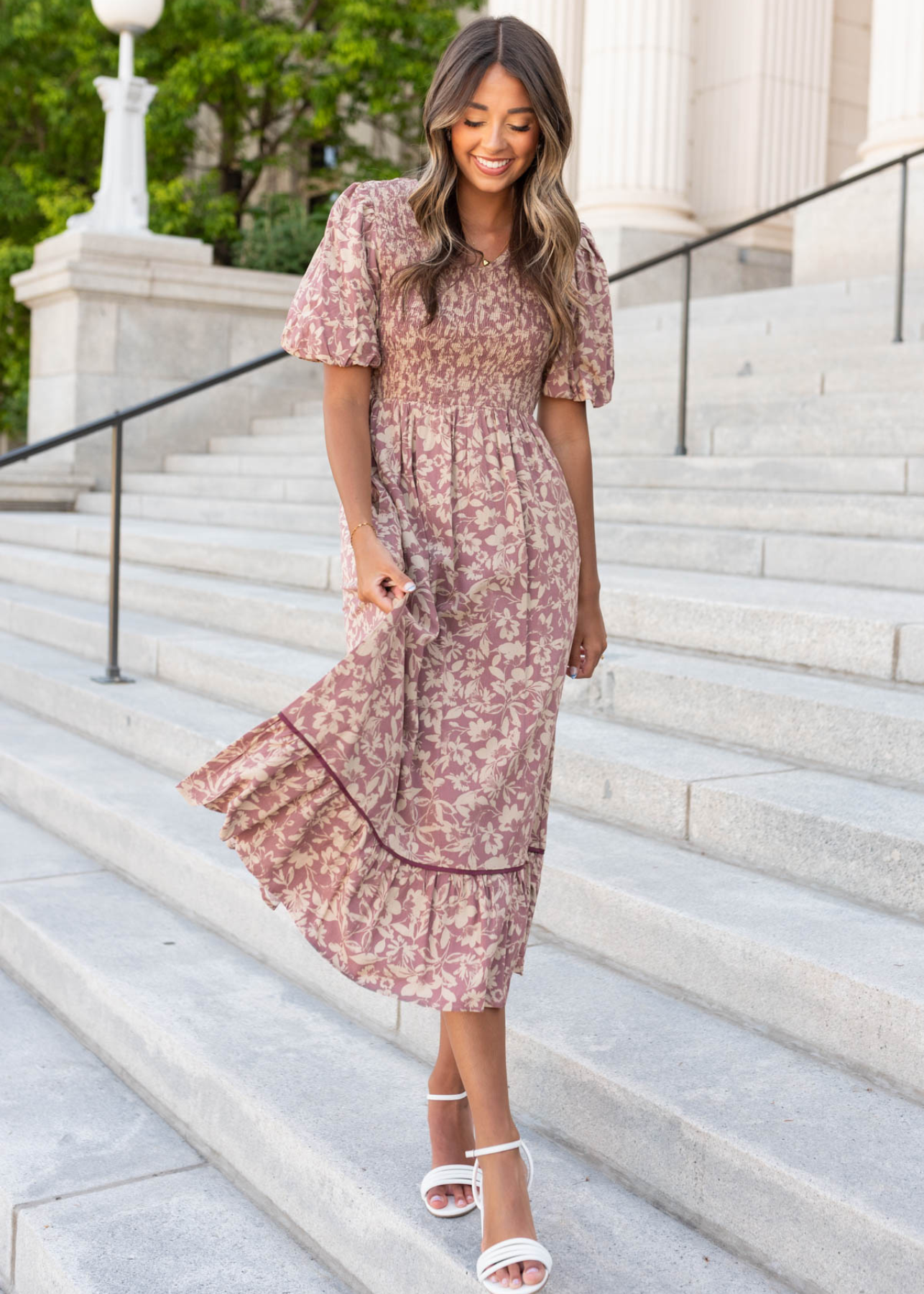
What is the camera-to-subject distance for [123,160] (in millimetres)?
12062

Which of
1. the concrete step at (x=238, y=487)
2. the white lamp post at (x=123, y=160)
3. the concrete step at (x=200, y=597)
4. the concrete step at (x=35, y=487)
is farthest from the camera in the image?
the white lamp post at (x=123, y=160)

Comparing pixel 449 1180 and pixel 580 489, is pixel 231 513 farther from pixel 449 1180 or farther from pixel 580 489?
pixel 449 1180

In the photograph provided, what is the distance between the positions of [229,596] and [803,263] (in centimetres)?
630

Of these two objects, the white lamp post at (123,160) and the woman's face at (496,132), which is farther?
the white lamp post at (123,160)

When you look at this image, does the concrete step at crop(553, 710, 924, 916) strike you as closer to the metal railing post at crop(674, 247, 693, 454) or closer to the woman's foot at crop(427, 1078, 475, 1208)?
the woman's foot at crop(427, 1078, 475, 1208)

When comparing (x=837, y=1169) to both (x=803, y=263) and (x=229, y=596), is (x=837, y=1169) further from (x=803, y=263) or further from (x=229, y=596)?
(x=803, y=263)

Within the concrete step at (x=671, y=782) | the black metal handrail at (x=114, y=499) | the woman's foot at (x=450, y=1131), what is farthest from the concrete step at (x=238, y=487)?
the woman's foot at (x=450, y=1131)

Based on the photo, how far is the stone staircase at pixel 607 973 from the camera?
251 cm

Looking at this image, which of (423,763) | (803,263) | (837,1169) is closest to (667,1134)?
(837,1169)

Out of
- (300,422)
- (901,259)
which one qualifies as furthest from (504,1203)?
(300,422)

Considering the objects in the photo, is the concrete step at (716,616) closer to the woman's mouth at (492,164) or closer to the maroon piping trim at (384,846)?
the maroon piping trim at (384,846)

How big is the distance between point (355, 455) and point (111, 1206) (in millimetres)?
1597

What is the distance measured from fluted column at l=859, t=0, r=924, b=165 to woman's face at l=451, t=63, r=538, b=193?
895 cm

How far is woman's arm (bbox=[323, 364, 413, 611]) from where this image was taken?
7.76 feet
